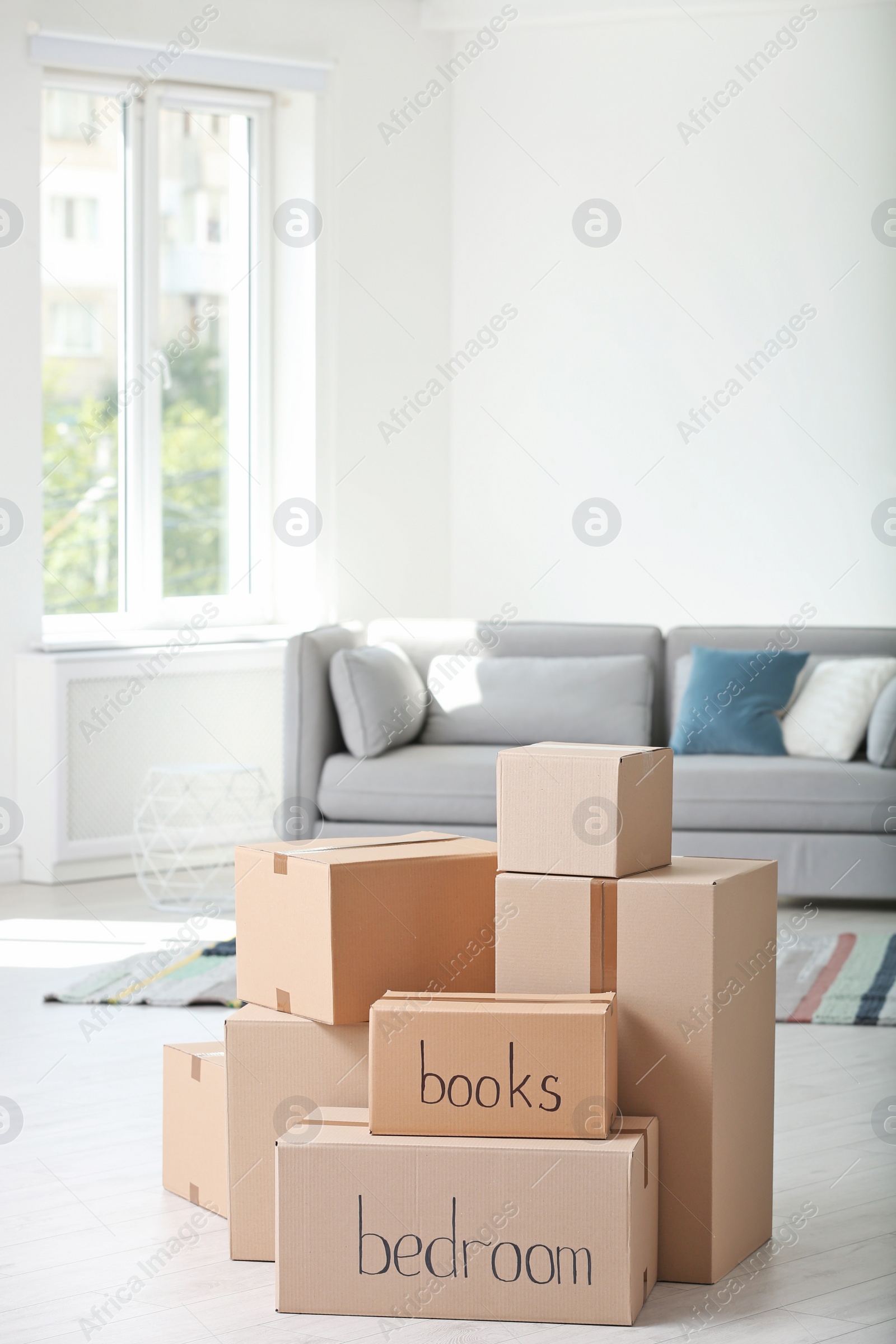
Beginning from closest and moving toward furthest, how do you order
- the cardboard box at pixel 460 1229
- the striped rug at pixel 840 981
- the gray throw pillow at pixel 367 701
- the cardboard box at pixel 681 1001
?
the cardboard box at pixel 460 1229
the cardboard box at pixel 681 1001
the striped rug at pixel 840 981
the gray throw pillow at pixel 367 701

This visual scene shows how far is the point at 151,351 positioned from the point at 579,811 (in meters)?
3.85

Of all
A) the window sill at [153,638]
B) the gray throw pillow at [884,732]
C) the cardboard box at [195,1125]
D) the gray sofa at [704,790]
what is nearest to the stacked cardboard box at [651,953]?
the cardboard box at [195,1125]

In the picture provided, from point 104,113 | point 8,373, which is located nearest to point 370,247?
point 104,113

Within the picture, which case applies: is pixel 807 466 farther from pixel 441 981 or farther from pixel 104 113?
pixel 441 981

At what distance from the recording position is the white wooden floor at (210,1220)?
6.72ft

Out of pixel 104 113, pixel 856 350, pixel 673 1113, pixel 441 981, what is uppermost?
pixel 104 113

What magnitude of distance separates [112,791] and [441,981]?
319 cm

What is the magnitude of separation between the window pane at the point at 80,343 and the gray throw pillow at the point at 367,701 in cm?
126

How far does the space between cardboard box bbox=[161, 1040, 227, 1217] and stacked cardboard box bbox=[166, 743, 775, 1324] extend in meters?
0.14

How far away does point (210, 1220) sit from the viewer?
95.7 inches

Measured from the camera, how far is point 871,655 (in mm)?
4891

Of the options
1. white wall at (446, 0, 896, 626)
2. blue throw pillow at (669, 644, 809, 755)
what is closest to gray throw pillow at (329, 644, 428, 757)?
blue throw pillow at (669, 644, 809, 755)

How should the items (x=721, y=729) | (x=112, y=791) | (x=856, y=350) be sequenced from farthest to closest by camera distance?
(x=856, y=350)
(x=112, y=791)
(x=721, y=729)

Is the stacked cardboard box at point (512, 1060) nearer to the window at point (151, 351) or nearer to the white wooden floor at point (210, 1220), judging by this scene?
the white wooden floor at point (210, 1220)
